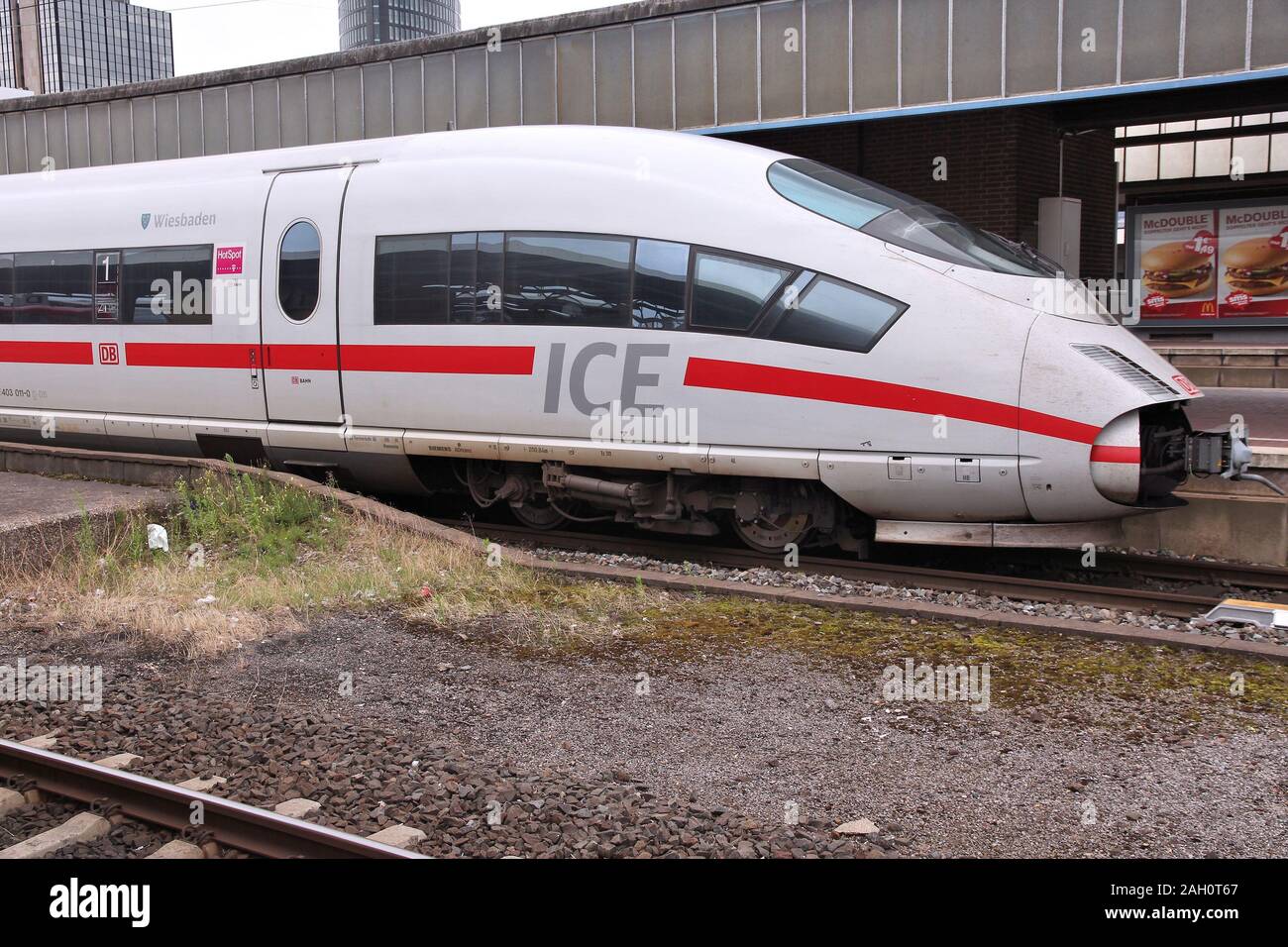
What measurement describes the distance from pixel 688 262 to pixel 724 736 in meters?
3.90

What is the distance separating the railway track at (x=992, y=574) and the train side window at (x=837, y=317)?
1.70 metres

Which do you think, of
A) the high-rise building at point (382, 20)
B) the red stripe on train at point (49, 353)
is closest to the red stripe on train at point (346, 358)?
the red stripe on train at point (49, 353)

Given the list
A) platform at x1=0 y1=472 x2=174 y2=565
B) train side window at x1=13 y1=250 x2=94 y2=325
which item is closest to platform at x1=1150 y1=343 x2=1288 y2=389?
platform at x1=0 y1=472 x2=174 y2=565

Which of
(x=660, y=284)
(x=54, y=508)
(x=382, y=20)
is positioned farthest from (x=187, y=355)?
(x=382, y=20)

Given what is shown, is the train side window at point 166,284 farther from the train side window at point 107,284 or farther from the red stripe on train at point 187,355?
the red stripe on train at point 187,355

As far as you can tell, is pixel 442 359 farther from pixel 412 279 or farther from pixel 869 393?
pixel 869 393

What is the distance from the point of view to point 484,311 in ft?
29.9

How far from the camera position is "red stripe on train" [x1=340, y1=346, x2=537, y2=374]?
29.4ft

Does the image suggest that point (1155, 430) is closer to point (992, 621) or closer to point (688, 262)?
point (992, 621)

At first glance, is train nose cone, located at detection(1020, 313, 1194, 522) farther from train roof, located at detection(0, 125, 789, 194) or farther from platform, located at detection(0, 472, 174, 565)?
platform, located at detection(0, 472, 174, 565)

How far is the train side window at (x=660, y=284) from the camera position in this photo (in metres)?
8.24

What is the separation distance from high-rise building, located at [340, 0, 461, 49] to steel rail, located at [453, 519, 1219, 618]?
596 ft
